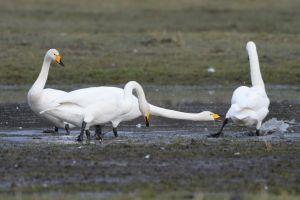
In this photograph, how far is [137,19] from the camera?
1222 inches

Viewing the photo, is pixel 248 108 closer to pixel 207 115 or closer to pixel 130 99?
pixel 207 115

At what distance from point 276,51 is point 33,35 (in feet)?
21.3

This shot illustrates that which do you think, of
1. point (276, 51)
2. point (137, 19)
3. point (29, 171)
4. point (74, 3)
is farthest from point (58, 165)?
point (74, 3)

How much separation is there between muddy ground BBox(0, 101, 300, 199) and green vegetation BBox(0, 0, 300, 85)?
6551 millimetres

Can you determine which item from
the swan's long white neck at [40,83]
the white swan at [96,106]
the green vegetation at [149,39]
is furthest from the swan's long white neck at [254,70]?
the green vegetation at [149,39]

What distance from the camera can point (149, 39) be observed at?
24.5 m

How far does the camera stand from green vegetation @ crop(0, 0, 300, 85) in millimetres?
20391

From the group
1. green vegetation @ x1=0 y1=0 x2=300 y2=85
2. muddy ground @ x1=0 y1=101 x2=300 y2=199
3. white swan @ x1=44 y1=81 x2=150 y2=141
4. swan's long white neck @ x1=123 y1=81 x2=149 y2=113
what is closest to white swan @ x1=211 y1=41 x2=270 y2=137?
muddy ground @ x1=0 y1=101 x2=300 y2=199

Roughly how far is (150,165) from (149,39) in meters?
14.6

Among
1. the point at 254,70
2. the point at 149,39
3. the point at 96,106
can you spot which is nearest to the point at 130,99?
the point at 96,106

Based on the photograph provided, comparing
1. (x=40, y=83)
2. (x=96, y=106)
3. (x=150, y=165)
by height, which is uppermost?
(x=40, y=83)

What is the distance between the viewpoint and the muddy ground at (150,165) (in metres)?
8.75

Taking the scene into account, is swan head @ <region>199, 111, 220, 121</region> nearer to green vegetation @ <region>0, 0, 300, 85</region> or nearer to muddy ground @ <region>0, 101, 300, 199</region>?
muddy ground @ <region>0, 101, 300, 199</region>

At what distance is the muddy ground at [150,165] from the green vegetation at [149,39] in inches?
258
